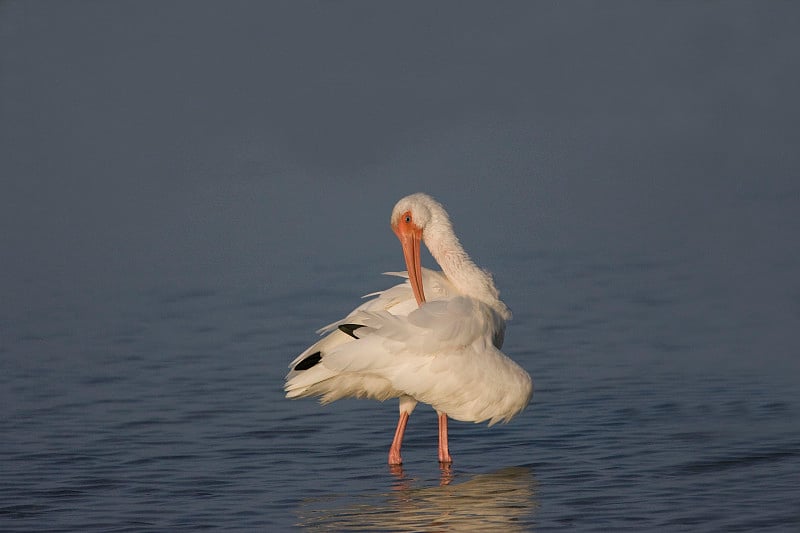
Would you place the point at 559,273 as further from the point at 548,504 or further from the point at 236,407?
the point at 548,504

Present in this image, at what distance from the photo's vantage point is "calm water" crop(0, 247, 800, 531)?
870 cm

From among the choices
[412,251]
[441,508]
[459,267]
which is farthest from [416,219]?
[441,508]

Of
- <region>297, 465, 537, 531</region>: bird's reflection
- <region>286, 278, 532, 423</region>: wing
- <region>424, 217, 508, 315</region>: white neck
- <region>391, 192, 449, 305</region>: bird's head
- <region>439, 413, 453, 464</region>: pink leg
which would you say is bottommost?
<region>297, 465, 537, 531</region>: bird's reflection

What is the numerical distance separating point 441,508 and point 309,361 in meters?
1.49

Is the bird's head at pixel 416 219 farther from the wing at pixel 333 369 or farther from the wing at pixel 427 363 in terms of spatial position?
the wing at pixel 427 363

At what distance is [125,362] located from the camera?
13.5 metres

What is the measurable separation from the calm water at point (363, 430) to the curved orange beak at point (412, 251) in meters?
1.17

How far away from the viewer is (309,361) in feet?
31.7

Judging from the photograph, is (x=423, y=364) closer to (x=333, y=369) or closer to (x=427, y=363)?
(x=427, y=363)

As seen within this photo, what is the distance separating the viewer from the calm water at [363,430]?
28.5 ft

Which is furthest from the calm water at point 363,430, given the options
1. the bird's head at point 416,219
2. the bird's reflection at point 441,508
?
the bird's head at point 416,219

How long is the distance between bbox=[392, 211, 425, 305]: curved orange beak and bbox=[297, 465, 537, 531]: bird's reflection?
137 centimetres

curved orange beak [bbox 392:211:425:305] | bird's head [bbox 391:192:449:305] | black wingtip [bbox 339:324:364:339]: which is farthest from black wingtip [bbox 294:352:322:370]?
bird's head [bbox 391:192:449:305]

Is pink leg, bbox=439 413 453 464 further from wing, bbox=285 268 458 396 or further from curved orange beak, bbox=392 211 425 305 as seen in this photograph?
curved orange beak, bbox=392 211 425 305
